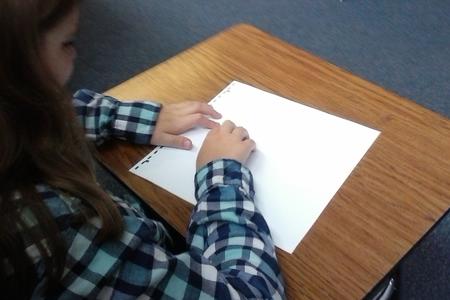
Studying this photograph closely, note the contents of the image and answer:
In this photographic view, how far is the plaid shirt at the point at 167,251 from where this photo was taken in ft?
1.51

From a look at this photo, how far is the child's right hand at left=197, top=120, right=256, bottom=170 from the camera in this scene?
729mm

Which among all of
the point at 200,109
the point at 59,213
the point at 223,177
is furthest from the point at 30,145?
the point at 200,109

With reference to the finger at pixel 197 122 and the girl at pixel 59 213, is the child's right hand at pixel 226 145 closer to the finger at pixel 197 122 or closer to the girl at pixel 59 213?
the finger at pixel 197 122

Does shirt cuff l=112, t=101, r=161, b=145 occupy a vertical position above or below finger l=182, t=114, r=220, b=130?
below

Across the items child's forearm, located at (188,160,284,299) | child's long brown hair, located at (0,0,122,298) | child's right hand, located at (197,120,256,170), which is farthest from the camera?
child's right hand, located at (197,120,256,170)

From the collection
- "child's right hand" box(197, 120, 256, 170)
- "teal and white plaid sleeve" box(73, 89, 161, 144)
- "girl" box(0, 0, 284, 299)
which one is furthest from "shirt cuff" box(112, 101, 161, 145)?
"girl" box(0, 0, 284, 299)

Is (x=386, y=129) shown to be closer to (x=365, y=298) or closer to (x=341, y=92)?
(x=341, y=92)

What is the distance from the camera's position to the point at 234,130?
2.55ft

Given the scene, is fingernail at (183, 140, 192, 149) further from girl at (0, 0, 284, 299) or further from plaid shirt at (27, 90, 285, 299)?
girl at (0, 0, 284, 299)

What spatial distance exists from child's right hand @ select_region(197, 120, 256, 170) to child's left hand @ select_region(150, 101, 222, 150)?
0.13 ft

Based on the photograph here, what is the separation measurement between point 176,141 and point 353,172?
11.0 inches

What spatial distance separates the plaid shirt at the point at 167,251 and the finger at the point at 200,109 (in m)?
0.06

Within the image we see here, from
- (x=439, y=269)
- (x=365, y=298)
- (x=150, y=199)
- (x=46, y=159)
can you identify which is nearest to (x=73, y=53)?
(x=46, y=159)

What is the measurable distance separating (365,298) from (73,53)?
426 mm
